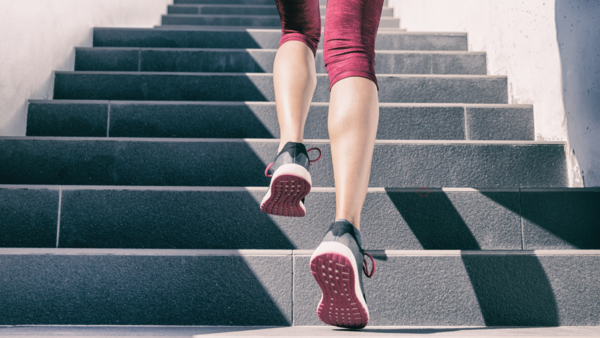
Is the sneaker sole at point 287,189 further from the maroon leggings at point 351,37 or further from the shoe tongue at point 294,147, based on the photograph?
the maroon leggings at point 351,37

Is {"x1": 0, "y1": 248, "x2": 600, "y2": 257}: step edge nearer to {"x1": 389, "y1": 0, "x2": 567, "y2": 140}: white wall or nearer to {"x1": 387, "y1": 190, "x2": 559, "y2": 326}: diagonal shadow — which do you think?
{"x1": 387, "y1": 190, "x2": 559, "y2": 326}: diagonal shadow

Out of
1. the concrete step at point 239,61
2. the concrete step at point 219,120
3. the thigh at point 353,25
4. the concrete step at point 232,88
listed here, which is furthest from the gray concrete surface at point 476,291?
the concrete step at point 239,61

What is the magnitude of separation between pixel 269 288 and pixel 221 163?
528 millimetres

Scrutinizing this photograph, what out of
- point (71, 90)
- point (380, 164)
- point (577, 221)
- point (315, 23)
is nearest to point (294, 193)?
point (315, 23)

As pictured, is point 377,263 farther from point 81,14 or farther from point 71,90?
point 81,14

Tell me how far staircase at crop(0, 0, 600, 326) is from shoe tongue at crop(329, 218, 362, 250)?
289 mm

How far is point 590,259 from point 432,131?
2.40 feet

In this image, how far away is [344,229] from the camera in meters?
0.72

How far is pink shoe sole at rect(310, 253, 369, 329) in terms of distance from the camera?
68 cm

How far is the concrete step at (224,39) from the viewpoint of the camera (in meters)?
2.46

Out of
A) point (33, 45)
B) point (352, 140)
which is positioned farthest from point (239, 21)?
point (352, 140)

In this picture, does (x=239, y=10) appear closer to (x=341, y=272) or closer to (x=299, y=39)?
(x=299, y=39)

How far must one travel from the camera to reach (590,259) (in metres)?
1.00

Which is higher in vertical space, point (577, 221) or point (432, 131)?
point (432, 131)
